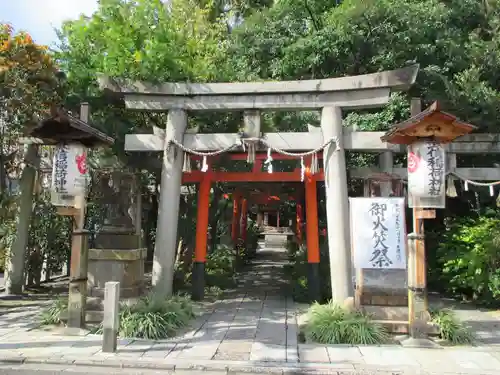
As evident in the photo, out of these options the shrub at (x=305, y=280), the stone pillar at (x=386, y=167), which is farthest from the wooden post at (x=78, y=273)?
the stone pillar at (x=386, y=167)

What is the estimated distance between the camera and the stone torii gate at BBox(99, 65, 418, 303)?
30.1ft

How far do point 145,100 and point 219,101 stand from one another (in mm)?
1759

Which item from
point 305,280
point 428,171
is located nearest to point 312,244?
point 305,280

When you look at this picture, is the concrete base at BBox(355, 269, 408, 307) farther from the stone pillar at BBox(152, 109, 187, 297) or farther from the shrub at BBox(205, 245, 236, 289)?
the shrub at BBox(205, 245, 236, 289)

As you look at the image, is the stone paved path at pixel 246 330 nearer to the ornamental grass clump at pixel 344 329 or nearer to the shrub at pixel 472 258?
the ornamental grass clump at pixel 344 329

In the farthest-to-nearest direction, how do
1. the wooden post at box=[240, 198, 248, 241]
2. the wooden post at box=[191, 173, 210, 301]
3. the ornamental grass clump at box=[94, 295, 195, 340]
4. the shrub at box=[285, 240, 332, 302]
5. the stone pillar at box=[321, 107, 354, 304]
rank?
1. the wooden post at box=[240, 198, 248, 241]
2. the wooden post at box=[191, 173, 210, 301]
3. the shrub at box=[285, 240, 332, 302]
4. the stone pillar at box=[321, 107, 354, 304]
5. the ornamental grass clump at box=[94, 295, 195, 340]

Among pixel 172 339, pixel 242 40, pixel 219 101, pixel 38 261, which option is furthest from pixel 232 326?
pixel 242 40

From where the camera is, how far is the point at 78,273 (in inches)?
312

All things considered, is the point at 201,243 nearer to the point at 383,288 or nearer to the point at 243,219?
the point at 383,288

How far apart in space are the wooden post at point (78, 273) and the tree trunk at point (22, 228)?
448 centimetres

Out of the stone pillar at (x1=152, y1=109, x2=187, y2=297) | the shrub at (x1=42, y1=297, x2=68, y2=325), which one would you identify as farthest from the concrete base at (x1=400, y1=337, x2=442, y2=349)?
the shrub at (x1=42, y1=297, x2=68, y2=325)

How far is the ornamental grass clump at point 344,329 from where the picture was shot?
24.0 feet

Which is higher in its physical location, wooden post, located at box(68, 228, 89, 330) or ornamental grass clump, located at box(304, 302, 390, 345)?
wooden post, located at box(68, 228, 89, 330)

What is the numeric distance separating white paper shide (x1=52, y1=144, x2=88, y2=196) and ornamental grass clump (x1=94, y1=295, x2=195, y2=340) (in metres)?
2.43
